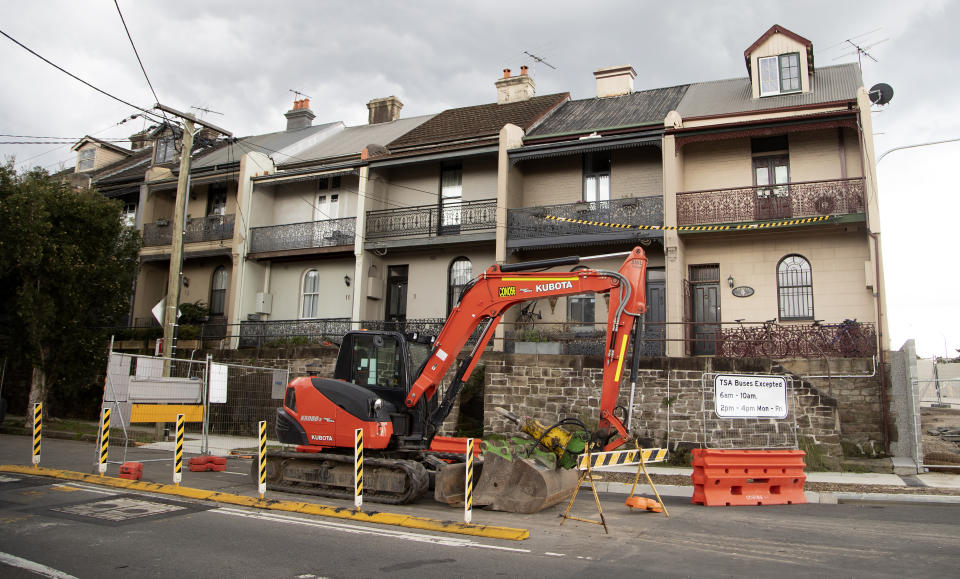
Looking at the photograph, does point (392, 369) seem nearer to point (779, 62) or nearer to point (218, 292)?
point (779, 62)

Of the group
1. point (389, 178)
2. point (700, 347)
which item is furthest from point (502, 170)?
point (700, 347)

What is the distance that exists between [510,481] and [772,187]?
12.8m

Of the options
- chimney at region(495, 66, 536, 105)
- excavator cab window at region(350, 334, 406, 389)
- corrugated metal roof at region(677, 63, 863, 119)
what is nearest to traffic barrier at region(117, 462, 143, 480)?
excavator cab window at region(350, 334, 406, 389)

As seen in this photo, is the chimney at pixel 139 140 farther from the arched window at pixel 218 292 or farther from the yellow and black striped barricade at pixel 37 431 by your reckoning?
the yellow and black striped barricade at pixel 37 431

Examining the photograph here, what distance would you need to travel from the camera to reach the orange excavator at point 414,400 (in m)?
9.38

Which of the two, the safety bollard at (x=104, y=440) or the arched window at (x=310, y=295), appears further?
the arched window at (x=310, y=295)

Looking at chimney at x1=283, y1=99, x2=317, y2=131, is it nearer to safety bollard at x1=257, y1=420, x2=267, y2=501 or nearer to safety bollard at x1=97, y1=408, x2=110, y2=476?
safety bollard at x1=97, y1=408, x2=110, y2=476

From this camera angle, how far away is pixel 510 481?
9.30 metres

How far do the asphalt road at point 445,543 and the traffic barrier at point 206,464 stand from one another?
2.73m

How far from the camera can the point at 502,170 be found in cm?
2102

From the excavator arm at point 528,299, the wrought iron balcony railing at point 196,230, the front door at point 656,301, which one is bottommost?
the excavator arm at point 528,299

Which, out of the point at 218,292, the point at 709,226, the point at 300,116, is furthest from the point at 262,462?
the point at 300,116

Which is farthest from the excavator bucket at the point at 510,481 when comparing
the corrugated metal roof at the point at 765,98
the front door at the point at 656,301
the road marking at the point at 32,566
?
the corrugated metal roof at the point at 765,98

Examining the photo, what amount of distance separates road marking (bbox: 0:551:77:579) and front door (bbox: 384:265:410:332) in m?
17.1
